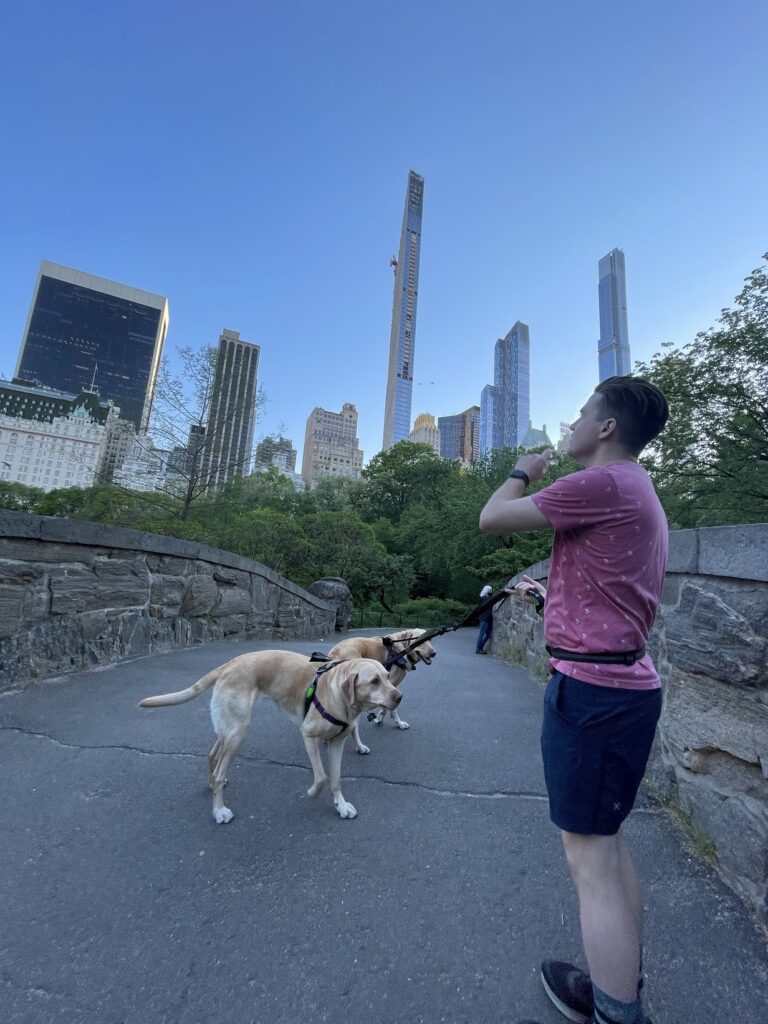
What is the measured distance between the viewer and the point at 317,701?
8.46 feet

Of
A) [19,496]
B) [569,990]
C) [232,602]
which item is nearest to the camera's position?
[569,990]

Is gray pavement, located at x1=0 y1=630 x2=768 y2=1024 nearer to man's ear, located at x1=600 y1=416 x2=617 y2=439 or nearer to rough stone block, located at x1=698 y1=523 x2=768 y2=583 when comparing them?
rough stone block, located at x1=698 y1=523 x2=768 y2=583

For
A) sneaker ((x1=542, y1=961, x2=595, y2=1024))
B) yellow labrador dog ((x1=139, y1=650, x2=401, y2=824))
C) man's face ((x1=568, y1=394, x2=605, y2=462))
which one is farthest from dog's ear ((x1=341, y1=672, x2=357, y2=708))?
man's face ((x1=568, y1=394, x2=605, y2=462))

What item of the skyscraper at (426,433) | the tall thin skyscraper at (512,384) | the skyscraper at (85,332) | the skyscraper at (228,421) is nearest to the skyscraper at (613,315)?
the tall thin skyscraper at (512,384)

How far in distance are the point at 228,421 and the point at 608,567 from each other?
11.7m

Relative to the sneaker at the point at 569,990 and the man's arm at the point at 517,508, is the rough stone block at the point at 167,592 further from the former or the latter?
the sneaker at the point at 569,990

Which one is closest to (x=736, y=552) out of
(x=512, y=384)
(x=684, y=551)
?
(x=684, y=551)

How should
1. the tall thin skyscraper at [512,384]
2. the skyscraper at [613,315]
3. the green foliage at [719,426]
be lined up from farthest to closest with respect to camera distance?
the tall thin skyscraper at [512,384]
the skyscraper at [613,315]
the green foliage at [719,426]

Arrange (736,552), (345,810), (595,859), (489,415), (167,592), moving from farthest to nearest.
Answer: (489,415), (167,592), (345,810), (736,552), (595,859)

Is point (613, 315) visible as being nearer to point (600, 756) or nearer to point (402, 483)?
point (402, 483)

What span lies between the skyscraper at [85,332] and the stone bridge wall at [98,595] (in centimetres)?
12350

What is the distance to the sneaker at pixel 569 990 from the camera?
52.6 inches

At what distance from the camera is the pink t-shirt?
4.31 feet

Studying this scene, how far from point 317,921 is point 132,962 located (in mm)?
611
